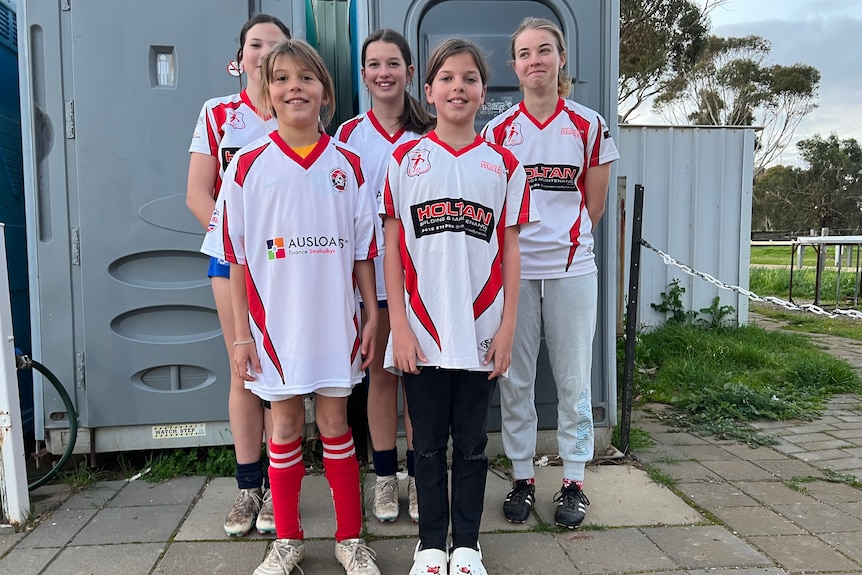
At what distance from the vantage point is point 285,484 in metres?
2.21

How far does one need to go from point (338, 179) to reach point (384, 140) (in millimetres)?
548

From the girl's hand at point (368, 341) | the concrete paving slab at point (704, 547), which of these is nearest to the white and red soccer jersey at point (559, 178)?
the girl's hand at point (368, 341)

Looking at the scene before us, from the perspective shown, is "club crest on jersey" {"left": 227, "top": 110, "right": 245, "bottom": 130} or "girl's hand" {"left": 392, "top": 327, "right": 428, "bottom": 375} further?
"club crest on jersey" {"left": 227, "top": 110, "right": 245, "bottom": 130}

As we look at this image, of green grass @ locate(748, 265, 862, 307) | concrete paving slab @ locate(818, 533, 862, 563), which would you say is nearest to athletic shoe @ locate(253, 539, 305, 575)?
concrete paving slab @ locate(818, 533, 862, 563)

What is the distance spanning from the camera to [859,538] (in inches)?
100

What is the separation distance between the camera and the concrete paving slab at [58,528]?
2508 millimetres

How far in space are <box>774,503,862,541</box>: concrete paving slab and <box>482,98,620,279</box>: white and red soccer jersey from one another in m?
1.44

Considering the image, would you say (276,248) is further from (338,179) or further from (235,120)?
(235,120)

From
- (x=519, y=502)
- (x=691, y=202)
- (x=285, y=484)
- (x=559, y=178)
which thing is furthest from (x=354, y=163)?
(x=691, y=202)

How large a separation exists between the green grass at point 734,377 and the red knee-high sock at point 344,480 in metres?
2.60

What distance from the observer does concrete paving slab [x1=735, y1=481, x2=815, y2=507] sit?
2916 millimetres

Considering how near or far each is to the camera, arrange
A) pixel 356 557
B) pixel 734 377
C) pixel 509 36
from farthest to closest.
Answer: pixel 734 377 → pixel 509 36 → pixel 356 557

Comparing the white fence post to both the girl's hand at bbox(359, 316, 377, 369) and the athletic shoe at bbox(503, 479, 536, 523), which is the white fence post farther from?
the athletic shoe at bbox(503, 479, 536, 523)

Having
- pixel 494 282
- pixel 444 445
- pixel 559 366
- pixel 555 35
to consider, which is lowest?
pixel 444 445
